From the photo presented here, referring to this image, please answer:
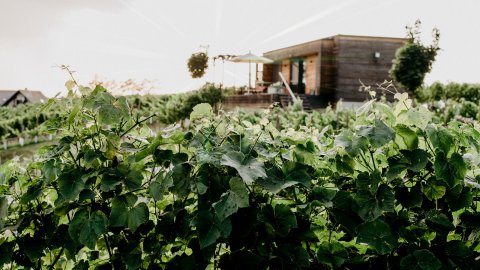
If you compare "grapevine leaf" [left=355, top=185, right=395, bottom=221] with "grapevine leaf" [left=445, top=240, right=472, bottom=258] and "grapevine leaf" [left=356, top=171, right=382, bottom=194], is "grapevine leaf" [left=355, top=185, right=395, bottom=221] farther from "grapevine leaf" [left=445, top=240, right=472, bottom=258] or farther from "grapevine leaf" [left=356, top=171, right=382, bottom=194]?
"grapevine leaf" [left=445, top=240, right=472, bottom=258]

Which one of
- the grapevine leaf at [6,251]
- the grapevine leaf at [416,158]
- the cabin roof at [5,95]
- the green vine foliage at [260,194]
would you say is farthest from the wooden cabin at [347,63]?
the cabin roof at [5,95]

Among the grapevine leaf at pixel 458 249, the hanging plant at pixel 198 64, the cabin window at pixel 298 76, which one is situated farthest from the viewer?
the hanging plant at pixel 198 64

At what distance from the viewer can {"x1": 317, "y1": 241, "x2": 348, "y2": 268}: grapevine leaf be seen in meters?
1.44

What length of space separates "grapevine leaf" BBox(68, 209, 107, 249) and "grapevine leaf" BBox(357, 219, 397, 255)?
809mm

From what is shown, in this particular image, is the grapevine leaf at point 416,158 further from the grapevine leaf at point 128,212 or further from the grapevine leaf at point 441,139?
the grapevine leaf at point 128,212

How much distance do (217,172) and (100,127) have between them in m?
0.48

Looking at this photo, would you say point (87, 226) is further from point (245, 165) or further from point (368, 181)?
point (368, 181)

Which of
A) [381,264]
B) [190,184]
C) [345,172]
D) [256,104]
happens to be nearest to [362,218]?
[345,172]

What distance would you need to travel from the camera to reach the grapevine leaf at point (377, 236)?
1.32 meters

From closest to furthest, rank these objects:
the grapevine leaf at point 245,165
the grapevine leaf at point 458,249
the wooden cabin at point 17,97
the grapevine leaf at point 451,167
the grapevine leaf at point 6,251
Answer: the grapevine leaf at point 245,165 → the grapevine leaf at point 451,167 → the grapevine leaf at point 458,249 → the grapevine leaf at point 6,251 → the wooden cabin at point 17,97

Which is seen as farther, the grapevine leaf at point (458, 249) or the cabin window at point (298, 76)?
the cabin window at point (298, 76)

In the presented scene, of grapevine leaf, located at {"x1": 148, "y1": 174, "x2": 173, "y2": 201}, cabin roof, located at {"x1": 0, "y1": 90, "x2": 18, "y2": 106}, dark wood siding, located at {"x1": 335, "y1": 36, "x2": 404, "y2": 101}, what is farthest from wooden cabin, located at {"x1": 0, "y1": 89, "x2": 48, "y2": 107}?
grapevine leaf, located at {"x1": 148, "y1": 174, "x2": 173, "y2": 201}

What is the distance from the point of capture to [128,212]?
1.40 metres

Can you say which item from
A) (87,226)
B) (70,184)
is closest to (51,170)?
(70,184)
